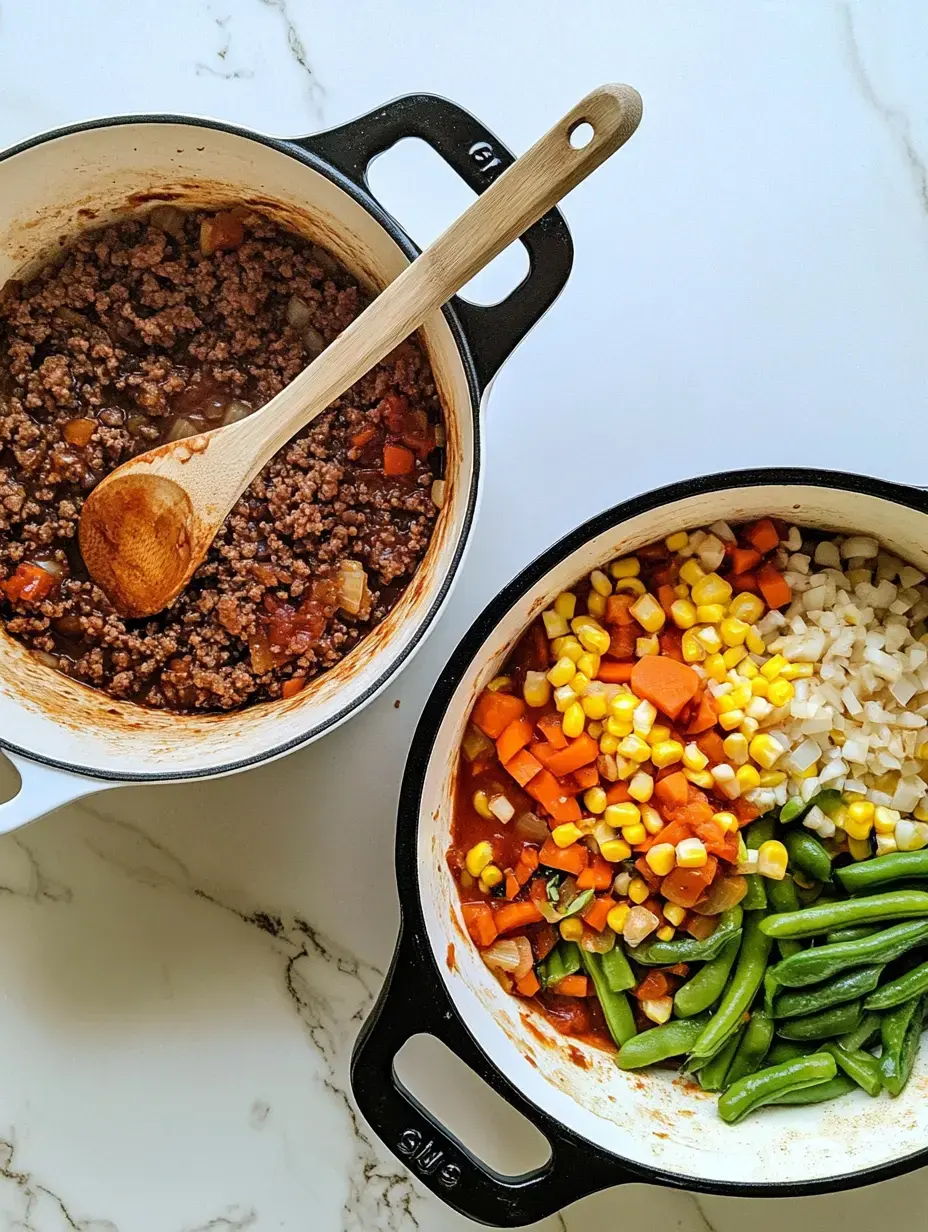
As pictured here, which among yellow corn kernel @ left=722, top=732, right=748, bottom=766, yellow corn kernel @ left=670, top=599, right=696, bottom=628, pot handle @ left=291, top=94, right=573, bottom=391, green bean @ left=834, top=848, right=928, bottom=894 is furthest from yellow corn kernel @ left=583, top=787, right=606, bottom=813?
pot handle @ left=291, top=94, right=573, bottom=391

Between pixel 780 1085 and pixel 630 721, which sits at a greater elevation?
pixel 630 721

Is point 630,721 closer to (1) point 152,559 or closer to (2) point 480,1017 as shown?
(2) point 480,1017

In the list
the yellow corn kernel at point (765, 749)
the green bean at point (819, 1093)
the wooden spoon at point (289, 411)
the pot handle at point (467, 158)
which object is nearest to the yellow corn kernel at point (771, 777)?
the yellow corn kernel at point (765, 749)

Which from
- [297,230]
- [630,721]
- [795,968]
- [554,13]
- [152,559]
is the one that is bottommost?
[795,968]

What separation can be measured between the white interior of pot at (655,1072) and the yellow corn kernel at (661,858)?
1.26 feet

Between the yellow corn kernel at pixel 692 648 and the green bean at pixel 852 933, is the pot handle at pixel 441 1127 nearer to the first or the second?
the green bean at pixel 852 933

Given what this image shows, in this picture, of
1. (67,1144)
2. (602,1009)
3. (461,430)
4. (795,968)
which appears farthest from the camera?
(67,1144)

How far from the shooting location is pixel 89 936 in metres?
2.22

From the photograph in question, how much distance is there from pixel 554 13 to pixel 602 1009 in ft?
6.53

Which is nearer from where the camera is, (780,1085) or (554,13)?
(780,1085)

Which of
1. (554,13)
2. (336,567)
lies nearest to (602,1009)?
(336,567)

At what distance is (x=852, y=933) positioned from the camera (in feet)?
6.45

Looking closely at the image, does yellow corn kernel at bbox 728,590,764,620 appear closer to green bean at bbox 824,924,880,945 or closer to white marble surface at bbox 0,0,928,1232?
white marble surface at bbox 0,0,928,1232

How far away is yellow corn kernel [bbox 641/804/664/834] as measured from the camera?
1964 millimetres
